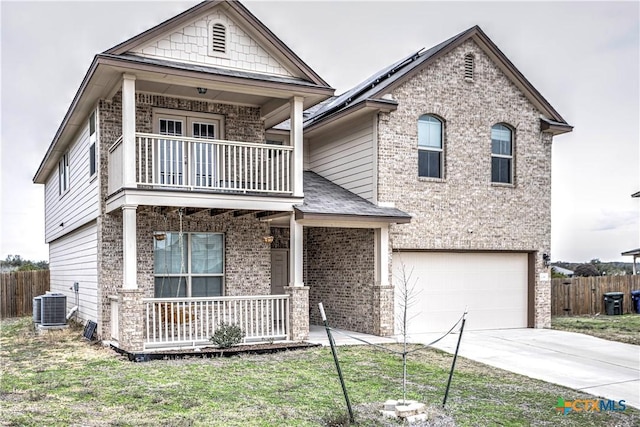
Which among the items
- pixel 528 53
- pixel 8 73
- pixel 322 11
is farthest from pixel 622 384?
pixel 8 73

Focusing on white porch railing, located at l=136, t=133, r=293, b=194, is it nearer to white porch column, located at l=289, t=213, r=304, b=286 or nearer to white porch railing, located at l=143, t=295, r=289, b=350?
white porch column, located at l=289, t=213, r=304, b=286

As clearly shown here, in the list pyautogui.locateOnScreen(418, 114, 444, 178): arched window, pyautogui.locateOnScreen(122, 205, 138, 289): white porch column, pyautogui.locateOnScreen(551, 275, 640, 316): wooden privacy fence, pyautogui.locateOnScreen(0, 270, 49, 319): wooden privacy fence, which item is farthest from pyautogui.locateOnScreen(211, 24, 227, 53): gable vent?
pyautogui.locateOnScreen(551, 275, 640, 316): wooden privacy fence

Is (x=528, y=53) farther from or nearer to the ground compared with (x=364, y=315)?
farther from the ground

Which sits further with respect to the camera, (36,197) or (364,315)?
(36,197)

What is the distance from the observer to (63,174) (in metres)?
20.0

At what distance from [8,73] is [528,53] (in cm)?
1483

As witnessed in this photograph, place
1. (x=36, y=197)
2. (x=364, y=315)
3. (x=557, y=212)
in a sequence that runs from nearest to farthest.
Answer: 1. (x=364, y=315)
2. (x=557, y=212)
3. (x=36, y=197)

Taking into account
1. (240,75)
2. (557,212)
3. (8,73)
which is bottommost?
(557,212)

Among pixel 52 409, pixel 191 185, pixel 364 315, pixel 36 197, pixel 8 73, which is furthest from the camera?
pixel 36 197

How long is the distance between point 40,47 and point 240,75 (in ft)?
27.1

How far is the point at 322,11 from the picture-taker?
19.0 m

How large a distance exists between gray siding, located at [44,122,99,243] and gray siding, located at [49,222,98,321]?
29 centimetres

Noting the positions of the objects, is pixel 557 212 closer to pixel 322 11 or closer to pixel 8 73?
pixel 322 11

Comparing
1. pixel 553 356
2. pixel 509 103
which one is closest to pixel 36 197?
pixel 509 103
